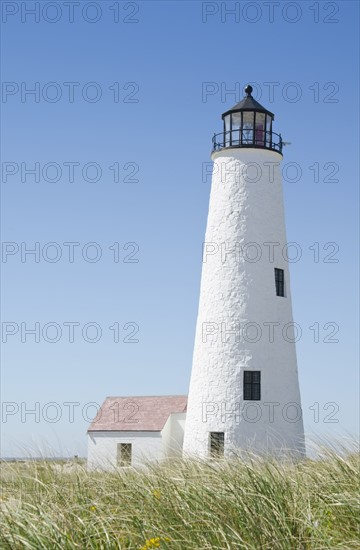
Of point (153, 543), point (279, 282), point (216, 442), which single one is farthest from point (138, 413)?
point (153, 543)

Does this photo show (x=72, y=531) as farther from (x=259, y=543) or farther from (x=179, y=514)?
(x=259, y=543)

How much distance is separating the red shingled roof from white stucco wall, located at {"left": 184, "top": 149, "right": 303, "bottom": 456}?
164 inches

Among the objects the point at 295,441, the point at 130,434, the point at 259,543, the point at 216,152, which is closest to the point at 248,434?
the point at 295,441

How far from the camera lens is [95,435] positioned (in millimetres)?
28266

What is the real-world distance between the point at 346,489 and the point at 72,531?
314 centimetres

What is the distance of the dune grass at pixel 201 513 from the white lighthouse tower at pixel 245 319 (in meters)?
12.3

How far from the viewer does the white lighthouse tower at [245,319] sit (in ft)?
Answer: 73.7

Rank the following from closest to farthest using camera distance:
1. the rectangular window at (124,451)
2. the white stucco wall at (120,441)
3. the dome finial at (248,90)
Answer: the dome finial at (248,90) < the white stucco wall at (120,441) < the rectangular window at (124,451)

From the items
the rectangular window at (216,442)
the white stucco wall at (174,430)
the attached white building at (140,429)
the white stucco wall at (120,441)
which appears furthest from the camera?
the white stucco wall at (174,430)

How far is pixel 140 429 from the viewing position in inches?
1076

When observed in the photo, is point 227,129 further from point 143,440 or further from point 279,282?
point 143,440

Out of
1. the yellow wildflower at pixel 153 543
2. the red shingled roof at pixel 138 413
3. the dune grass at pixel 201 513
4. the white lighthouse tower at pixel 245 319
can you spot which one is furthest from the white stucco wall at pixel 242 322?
the yellow wildflower at pixel 153 543

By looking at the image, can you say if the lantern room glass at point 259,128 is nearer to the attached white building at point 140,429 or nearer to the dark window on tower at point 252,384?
the dark window on tower at point 252,384

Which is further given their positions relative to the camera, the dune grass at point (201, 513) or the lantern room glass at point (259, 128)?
the lantern room glass at point (259, 128)
